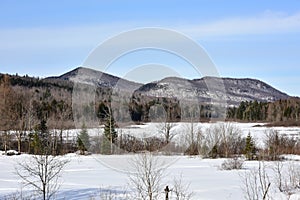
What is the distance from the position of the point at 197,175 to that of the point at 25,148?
78.9 feet

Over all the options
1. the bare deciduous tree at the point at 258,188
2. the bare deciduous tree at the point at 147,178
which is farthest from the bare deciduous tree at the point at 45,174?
the bare deciduous tree at the point at 258,188

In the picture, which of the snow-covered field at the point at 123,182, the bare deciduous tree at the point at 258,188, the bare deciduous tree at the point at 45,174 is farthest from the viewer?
the snow-covered field at the point at 123,182

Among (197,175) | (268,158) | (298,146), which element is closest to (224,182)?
(197,175)

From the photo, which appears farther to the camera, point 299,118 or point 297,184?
point 299,118

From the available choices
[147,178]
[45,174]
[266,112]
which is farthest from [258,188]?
[266,112]

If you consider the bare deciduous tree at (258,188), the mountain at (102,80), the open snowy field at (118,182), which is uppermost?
the mountain at (102,80)

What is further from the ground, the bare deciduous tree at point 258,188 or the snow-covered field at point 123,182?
the bare deciduous tree at point 258,188

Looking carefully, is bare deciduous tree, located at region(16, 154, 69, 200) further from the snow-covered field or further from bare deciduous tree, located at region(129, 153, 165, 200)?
bare deciduous tree, located at region(129, 153, 165, 200)

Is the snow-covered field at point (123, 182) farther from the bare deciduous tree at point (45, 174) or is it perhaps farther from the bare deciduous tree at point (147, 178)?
the bare deciduous tree at point (147, 178)

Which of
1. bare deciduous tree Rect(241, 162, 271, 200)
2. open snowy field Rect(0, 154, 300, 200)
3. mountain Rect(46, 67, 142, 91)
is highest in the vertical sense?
mountain Rect(46, 67, 142, 91)

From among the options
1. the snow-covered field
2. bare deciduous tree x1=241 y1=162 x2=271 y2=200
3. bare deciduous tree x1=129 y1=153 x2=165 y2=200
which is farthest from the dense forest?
bare deciduous tree x1=129 y1=153 x2=165 y2=200

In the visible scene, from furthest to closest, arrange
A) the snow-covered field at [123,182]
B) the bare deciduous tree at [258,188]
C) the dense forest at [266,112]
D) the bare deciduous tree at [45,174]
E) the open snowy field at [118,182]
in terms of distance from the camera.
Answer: the dense forest at [266,112] → the open snowy field at [118,182] → the snow-covered field at [123,182] → the bare deciduous tree at [45,174] → the bare deciduous tree at [258,188]

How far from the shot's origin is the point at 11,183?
19891 mm

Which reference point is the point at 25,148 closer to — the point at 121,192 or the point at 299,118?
the point at 121,192
